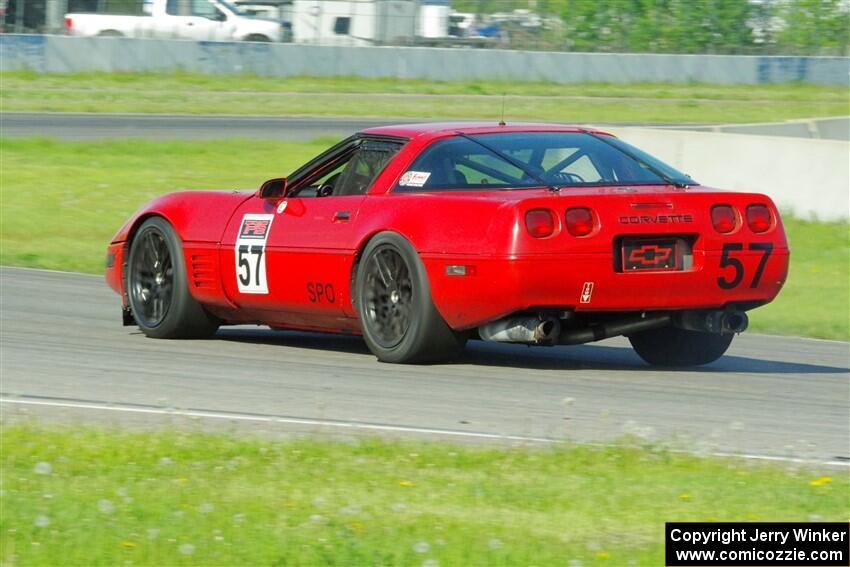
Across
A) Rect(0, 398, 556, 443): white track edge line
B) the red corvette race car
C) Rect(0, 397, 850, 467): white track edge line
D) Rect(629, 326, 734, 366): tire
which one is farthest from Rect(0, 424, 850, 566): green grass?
Rect(629, 326, 734, 366): tire

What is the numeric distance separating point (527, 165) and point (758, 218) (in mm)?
1250

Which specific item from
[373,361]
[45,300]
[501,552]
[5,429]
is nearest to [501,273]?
[373,361]

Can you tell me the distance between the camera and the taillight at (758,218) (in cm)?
795

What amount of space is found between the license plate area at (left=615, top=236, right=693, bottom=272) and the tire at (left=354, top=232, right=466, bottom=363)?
101 cm

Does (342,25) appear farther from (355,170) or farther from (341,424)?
(341,424)

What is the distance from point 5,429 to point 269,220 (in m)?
2.88

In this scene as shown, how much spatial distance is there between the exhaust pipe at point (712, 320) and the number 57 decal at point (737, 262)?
0.18m

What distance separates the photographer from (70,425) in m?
6.53

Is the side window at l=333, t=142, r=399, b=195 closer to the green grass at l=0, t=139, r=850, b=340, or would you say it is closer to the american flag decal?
the american flag decal

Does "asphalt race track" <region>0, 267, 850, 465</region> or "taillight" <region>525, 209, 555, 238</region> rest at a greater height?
"taillight" <region>525, 209, 555, 238</region>

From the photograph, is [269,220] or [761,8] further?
[761,8]

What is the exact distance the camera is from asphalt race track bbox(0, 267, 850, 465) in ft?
21.6

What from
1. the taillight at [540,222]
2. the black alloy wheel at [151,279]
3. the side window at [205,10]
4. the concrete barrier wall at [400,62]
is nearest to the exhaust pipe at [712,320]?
the taillight at [540,222]

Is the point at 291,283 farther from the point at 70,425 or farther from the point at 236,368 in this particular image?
the point at 70,425
